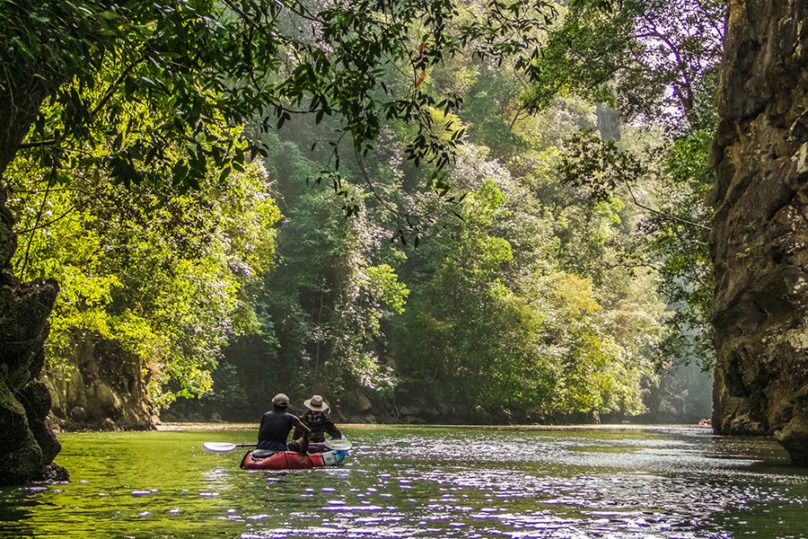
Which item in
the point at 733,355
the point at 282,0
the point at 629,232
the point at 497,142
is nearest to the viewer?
the point at 282,0

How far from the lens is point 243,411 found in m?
43.7

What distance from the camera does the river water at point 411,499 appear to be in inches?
311

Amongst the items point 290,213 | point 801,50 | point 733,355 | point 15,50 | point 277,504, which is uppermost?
point 290,213

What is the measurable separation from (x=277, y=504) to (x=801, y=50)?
13.2 m

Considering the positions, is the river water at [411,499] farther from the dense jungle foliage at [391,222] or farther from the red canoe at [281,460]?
the dense jungle foliage at [391,222]

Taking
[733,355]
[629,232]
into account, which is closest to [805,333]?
[733,355]

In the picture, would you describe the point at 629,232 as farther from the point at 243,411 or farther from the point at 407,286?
the point at 243,411

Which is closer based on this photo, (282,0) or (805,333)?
(282,0)

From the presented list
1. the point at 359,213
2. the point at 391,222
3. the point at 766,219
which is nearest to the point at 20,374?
the point at 766,219

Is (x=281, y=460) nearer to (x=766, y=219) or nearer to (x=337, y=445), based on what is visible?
(x=337, y=445)

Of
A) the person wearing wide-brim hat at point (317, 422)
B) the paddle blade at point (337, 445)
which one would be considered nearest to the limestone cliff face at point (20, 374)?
the paddle blade at point (337, 445)

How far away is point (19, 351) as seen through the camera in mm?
10445

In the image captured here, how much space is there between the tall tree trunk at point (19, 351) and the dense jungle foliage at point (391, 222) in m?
0.59

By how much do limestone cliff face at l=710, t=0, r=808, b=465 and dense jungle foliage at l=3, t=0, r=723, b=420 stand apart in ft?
10.2
